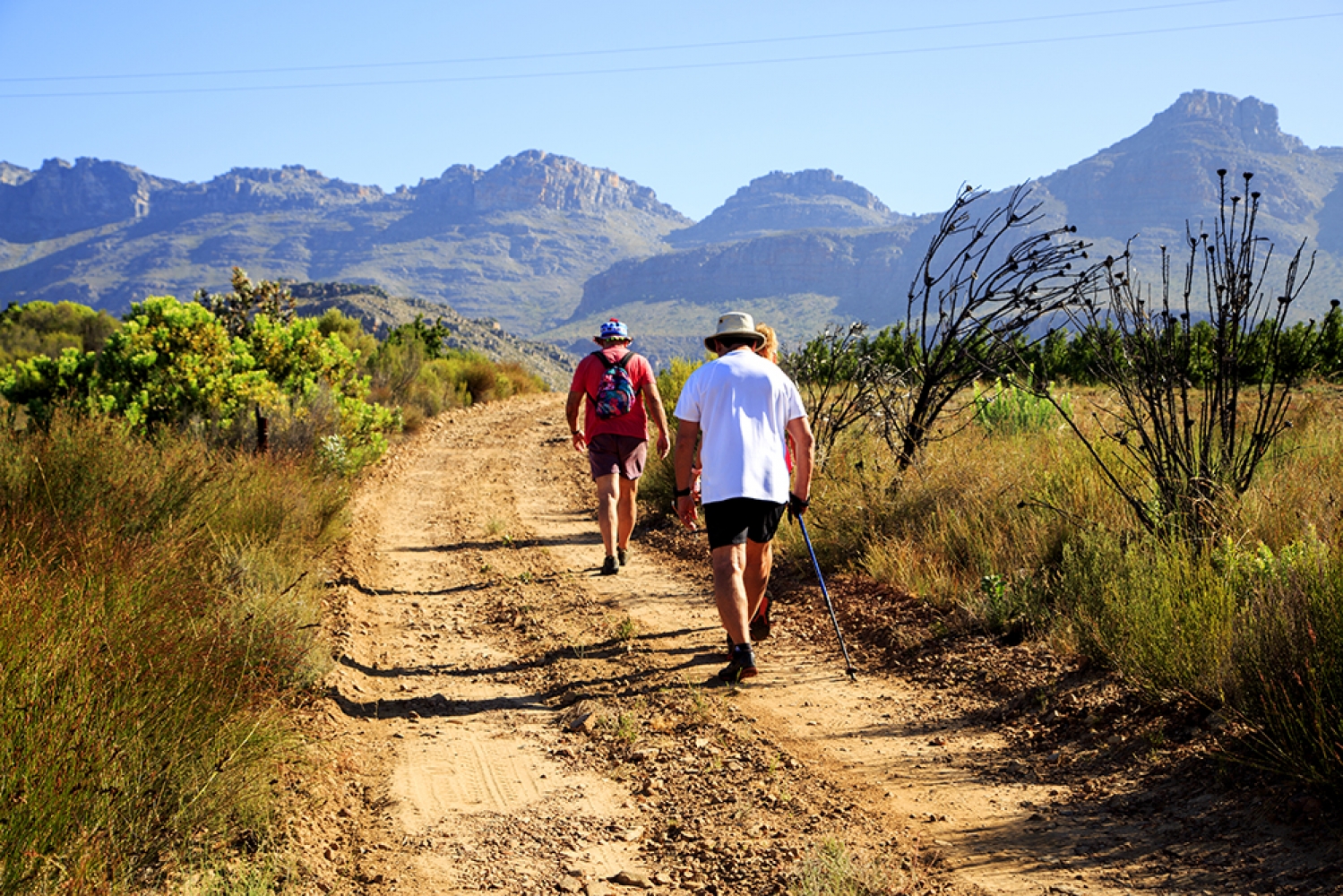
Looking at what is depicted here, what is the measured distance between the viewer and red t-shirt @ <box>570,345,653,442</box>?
7.81 m

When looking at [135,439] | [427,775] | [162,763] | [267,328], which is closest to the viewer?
[162,763]

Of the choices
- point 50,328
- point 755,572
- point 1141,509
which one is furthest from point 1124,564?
point 50,328

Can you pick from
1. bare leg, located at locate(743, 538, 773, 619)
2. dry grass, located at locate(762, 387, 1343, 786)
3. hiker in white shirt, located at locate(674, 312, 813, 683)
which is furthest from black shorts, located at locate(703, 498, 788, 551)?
dry grass, located at locate(762, 387, 1343, 786)

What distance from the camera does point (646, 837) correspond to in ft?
11.7

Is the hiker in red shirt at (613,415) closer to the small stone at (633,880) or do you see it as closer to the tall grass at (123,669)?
the tall grass at (123,669)

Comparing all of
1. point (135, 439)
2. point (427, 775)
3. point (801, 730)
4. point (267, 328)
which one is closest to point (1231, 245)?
point (801, 730)

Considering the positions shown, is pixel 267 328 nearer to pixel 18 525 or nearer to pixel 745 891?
pixel 18 525

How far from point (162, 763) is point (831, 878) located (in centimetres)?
237

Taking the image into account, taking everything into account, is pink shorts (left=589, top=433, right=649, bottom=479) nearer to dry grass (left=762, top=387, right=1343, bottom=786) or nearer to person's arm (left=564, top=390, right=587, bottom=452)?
person's arm (left=564, top=390, right=587, bottom=452)

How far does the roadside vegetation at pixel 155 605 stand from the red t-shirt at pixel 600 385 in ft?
8.25

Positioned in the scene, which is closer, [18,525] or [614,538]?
[18,525]

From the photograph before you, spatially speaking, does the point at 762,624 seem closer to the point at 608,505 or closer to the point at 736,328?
the point at 736,328

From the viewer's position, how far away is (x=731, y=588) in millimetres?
5070

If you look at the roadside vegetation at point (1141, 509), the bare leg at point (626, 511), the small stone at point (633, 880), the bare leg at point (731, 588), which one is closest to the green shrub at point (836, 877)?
the small stone at point (633, 880)
